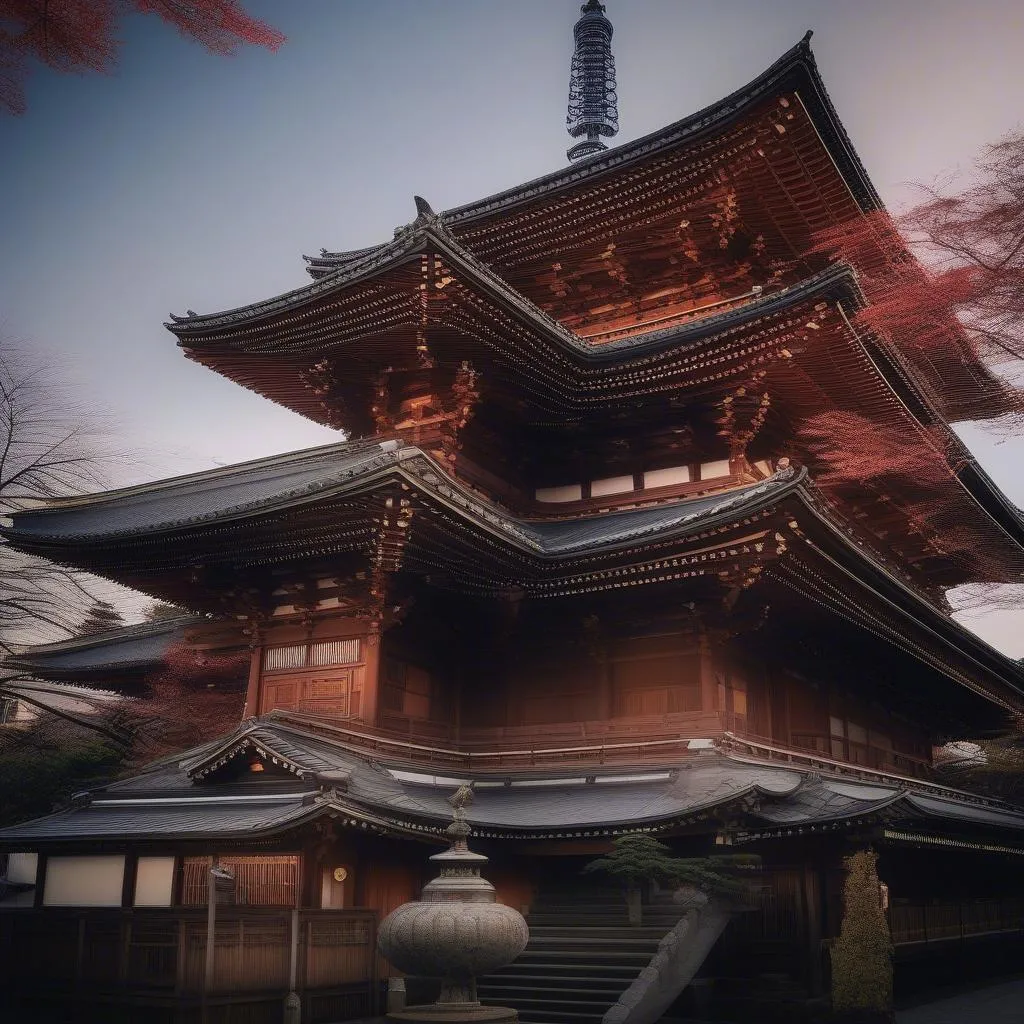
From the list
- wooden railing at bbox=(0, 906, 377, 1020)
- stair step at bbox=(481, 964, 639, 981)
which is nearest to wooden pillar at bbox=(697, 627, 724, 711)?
stair step at bbox=(481, 964, 639, 981)

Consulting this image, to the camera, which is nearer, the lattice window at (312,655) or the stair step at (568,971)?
the stair step at (568,971)

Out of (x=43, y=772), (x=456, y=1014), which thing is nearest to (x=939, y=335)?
(x=456, y=1014)

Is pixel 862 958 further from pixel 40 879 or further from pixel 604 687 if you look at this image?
pixel 40 879

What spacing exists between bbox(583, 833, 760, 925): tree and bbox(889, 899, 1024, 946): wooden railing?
4797 millimetres

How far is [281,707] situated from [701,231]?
1291 cm

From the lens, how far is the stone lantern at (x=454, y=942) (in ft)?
36.2

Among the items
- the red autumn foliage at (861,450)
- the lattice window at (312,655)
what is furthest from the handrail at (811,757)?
the lattice window at (312,655)

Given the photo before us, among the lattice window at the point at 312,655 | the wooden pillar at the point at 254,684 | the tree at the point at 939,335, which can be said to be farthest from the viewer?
the wooden pillar at the point at 254,684

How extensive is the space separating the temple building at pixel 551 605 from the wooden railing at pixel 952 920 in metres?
0.16

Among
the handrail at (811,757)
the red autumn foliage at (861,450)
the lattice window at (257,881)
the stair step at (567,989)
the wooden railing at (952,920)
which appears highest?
the red autumn foliage at (861,450)

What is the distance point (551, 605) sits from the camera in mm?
19281

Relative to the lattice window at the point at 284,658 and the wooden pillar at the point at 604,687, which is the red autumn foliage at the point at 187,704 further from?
the wooden pillar at the point at 604,687

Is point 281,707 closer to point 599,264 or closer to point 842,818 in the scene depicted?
point 842,818

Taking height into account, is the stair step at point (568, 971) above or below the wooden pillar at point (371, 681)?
below
